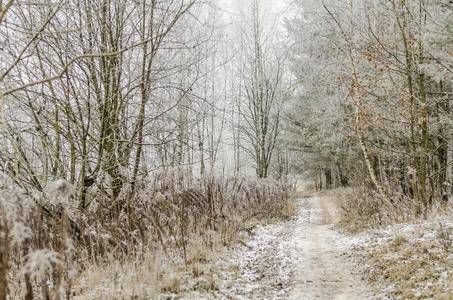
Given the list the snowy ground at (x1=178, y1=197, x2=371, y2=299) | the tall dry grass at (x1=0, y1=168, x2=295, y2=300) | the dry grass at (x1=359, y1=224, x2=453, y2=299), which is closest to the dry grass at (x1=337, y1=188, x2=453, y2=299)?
the dry grass at (x1=359, y1=224, x2=453, y2=299)

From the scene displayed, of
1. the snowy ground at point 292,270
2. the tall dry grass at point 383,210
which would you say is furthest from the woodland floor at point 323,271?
the tall dry grass at point 383,210

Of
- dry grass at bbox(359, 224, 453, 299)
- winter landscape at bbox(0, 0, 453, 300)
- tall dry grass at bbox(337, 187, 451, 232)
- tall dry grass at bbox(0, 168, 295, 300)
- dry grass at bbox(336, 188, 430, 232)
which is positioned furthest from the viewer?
dry grass at bbox(336, 188, 430, 232)

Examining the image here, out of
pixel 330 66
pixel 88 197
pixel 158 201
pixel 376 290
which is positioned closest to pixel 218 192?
pixel 158 201

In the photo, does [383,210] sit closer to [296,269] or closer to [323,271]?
[323,271]

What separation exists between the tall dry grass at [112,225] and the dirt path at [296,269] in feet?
2.40

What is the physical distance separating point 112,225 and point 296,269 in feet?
8.31

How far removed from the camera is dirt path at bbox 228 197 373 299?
3.32 m

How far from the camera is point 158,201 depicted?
14.8 ft

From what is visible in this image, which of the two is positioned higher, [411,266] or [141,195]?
[141,195]

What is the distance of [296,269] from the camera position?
4.13 meters

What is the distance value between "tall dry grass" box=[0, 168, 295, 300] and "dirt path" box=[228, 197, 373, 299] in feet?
2.40

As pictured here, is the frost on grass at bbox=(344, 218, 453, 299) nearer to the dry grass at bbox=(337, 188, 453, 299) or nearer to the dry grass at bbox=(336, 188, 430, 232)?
the dry grass at bbox=(337, 188, 453, 299)

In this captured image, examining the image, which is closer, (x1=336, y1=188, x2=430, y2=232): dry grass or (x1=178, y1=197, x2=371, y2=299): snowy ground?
(x1=178, y1=197, x2=371, y2=299): snowy ground

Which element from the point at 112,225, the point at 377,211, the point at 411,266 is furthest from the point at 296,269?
the point at 377,211
